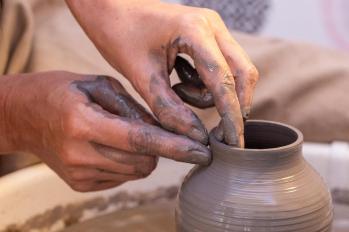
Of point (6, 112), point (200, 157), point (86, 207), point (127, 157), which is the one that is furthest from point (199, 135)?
point (86, 207)

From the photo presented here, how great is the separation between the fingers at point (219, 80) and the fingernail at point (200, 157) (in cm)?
3

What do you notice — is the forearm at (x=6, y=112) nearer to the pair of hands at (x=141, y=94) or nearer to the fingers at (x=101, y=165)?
the pair of hands at (x=141, y=94)

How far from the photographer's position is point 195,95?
3.35ft

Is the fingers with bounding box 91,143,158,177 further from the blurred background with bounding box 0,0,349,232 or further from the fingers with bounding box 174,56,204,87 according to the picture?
the blurred background with bounding box 0,0,349,232

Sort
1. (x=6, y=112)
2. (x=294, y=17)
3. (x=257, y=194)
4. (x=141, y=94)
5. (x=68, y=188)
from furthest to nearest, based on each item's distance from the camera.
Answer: (x=294, y=17) → (x=68, y=188) → (x=6, y=112) → (x=141, y=94) → (x=257, y=194)

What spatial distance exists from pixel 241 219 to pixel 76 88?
345 mm

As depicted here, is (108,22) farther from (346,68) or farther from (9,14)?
(346,68)

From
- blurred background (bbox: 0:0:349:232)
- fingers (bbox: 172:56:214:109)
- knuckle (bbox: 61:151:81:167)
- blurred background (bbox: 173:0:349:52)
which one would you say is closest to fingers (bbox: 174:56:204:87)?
fingers (bbox: 172:56:214:109)

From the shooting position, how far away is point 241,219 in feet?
2.94

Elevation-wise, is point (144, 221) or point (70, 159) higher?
point (70, 159)

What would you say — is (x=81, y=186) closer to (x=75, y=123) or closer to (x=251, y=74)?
(x=75, y=123)

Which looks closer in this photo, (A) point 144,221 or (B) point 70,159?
(B) point 70,159

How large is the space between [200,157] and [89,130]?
0.59 feet

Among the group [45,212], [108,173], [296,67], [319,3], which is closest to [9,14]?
[45,212]
